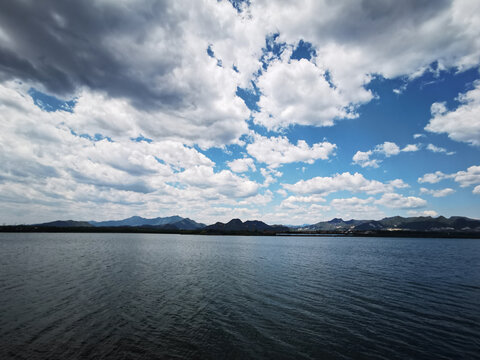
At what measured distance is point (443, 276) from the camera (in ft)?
188

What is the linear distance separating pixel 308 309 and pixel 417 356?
1318 cm

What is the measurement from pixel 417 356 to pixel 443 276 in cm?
5048

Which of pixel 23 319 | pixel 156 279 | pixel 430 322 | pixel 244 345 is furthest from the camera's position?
pixel 156 279

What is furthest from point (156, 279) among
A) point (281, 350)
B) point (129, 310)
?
point (281, 350)


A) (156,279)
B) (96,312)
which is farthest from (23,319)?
(156,279)

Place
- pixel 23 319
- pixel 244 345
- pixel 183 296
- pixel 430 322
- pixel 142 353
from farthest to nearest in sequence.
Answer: pixel 183 296 → pixel 430 322 → pixel 23 319 → pixel 244 345 → pixel 142 353

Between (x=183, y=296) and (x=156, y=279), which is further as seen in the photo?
(x=156, y=279)

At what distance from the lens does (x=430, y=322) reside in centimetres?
2847

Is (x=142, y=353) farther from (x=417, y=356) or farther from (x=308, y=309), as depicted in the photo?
(x=417, y=356)

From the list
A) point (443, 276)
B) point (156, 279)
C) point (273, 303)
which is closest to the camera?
point (273, 303)

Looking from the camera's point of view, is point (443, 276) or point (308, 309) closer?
point (308, 309)

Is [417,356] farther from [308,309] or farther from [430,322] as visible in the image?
[308,309]

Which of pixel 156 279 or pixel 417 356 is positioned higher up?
pixel 156 279

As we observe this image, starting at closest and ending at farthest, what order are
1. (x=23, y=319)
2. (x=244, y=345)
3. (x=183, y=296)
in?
(x=244, y=345)
(x=23, y=319)
(x=183, y=296)
